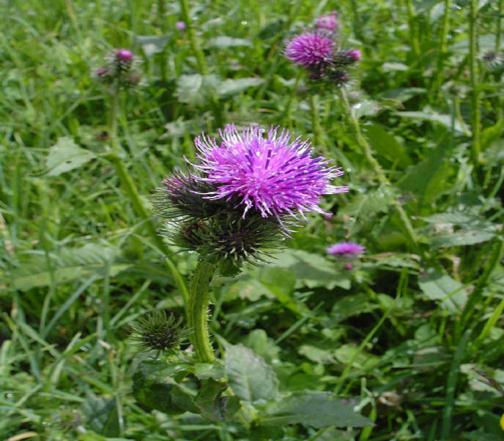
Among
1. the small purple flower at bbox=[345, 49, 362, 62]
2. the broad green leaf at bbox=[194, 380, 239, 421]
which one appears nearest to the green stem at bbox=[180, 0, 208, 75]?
the small purple flower at bbox=[345, 49, 362, 62]

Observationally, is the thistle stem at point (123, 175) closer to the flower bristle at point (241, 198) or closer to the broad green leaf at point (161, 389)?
the broad green leaf at point (161, 389)

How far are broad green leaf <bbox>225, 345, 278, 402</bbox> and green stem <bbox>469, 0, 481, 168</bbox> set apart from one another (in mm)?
1955

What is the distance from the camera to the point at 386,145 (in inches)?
137

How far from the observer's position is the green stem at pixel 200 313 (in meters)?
1.75

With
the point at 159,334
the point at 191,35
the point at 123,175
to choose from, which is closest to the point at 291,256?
the point at 123,175

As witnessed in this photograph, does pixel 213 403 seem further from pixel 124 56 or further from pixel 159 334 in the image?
pixel 124 56

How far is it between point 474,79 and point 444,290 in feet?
3.54

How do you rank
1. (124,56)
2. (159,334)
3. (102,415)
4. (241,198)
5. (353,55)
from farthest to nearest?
(124,56) → (353,55) → (102,415) → (159,334) → (241,198)

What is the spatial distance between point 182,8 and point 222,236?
7.66 ft

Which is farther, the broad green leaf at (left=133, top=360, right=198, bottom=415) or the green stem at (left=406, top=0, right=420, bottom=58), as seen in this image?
the green stem at (left=406, top=0, right=420, bottom=58)

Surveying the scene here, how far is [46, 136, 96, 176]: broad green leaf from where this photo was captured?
101 inches

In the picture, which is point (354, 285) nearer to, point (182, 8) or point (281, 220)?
point (281, 220)

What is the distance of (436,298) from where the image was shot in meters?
2.62

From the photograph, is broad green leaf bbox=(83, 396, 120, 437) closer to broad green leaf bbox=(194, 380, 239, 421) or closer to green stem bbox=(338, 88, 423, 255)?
broad green leaf bbox=(194, 380, 239, 421)
